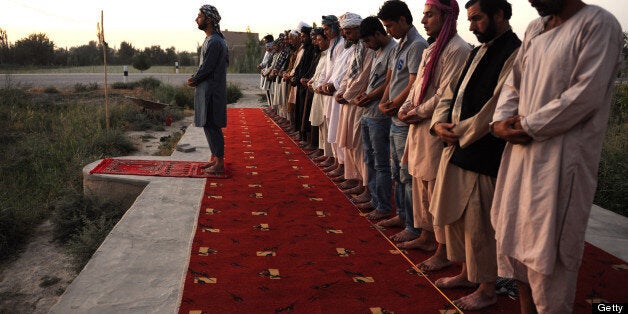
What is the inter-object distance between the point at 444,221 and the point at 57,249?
124 inches

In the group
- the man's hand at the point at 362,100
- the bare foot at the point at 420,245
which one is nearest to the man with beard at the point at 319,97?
the man's hand at the point at 362,100

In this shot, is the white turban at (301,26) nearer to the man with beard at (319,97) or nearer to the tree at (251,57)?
the man with beard at (319,97)

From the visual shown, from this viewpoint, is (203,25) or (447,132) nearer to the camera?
(447,132)

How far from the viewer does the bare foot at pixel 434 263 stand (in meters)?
3.36

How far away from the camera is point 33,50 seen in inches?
1391

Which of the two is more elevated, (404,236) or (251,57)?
(251,57)

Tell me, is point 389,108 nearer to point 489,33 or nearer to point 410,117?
point 410,117

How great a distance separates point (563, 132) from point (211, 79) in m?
4.13

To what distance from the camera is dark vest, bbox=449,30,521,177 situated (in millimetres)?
2725

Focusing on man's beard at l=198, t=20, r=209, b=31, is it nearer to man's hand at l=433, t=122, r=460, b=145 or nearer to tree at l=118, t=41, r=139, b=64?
man's hand at l=433, t=122, r=460, b=145

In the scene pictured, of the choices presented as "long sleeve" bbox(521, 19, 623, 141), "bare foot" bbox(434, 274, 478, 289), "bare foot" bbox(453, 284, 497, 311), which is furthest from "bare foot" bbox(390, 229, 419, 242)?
"long sleeve" bbox(521, 19, 623, 141)

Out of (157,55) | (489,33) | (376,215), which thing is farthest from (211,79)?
(157,55)

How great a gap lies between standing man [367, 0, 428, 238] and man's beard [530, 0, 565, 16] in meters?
1.59

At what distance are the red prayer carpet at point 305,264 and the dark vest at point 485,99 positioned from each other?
0.78 m
